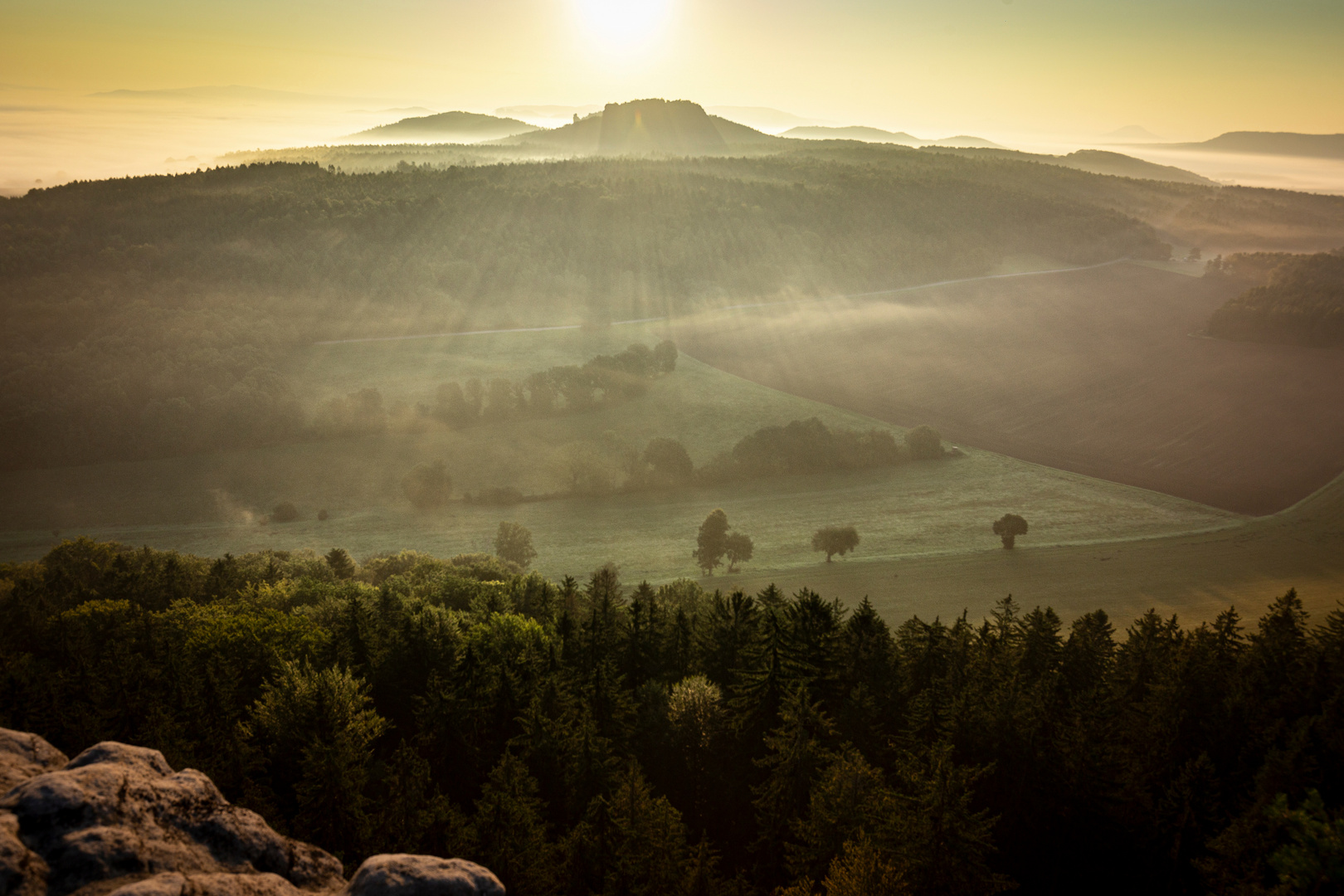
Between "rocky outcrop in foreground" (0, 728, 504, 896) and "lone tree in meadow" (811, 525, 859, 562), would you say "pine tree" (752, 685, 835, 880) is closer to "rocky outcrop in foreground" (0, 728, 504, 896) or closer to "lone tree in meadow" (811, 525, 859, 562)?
"rocky outcrop in foreground" (0, 728, 504, 896)

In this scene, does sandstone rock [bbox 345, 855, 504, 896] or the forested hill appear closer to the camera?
sandstone rock [bbox 345, 855, 504, 896]

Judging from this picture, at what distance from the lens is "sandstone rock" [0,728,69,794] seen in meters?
10.8

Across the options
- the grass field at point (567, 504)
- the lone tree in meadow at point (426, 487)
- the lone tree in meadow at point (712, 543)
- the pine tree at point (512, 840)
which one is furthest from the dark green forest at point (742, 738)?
the lone tree in meadow at point (426, 487)

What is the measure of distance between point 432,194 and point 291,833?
19259 centimetres

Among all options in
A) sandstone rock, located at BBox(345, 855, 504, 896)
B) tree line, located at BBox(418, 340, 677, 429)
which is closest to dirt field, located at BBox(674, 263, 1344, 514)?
tree line, located at BBox(418, 340, 677, 429)

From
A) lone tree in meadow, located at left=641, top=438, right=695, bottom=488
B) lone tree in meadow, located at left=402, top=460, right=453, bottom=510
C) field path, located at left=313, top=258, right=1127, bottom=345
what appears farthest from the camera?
field path, located at left=313, top=258, right=1127, bottom=345

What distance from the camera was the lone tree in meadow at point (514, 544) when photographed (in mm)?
71938

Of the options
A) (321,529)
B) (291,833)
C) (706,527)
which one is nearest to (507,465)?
(321,529)

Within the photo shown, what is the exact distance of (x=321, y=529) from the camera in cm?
8206

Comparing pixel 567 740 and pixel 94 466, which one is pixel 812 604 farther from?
pixel 94 466

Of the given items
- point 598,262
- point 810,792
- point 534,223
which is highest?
point 534,223

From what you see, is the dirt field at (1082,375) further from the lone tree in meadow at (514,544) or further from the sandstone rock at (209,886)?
the sandstone rock at (209,886)

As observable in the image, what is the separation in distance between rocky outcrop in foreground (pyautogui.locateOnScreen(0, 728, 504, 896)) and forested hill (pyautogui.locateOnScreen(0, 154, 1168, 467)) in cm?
10222

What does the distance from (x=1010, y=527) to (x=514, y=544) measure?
4841 cm
